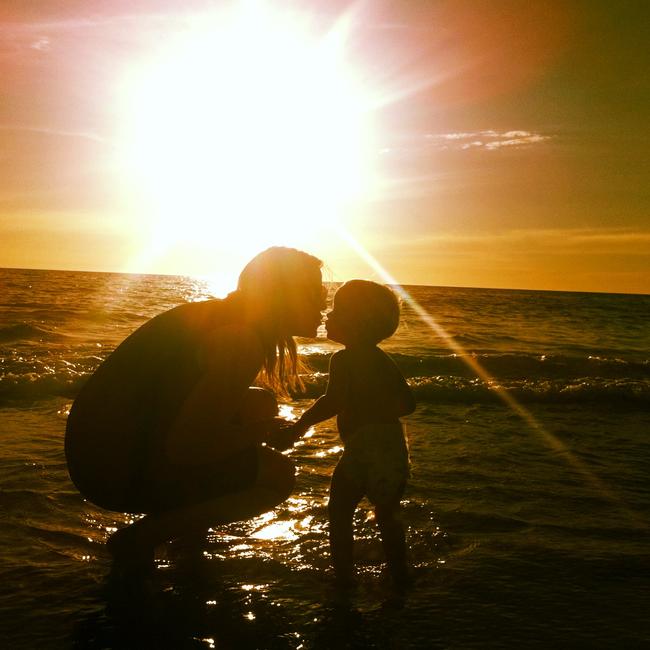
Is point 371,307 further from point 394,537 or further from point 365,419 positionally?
point 394,537

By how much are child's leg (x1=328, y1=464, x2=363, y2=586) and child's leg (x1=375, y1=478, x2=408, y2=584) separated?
0.15m

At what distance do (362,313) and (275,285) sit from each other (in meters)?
0.67

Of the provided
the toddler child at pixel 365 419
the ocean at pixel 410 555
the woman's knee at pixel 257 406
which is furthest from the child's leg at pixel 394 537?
the woman's knee at pixel 257 406

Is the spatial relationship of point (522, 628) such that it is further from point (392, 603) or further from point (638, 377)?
point (638, 377)

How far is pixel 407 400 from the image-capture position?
358 cm

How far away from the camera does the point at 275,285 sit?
124 inches

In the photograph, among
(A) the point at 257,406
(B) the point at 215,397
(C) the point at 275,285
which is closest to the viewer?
(B) the point at 215,397

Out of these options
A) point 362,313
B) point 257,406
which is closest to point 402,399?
point 362,313

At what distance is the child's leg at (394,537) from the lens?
334 cm

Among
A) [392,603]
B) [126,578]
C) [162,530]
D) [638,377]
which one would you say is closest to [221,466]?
[162,530]

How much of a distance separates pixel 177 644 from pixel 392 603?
1.05 m

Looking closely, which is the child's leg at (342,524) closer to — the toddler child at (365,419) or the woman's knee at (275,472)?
the toddler child at (365,419)

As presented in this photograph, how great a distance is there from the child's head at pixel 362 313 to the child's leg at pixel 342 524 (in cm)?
76

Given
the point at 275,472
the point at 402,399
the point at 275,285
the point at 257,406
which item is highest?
the point at 275,285
